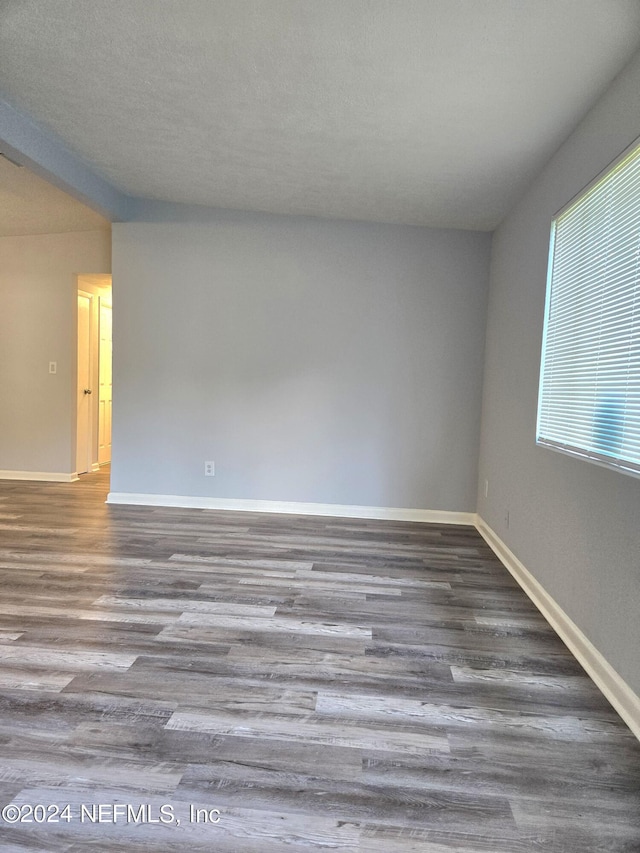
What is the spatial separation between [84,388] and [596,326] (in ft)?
16.8

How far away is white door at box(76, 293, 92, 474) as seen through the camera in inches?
211

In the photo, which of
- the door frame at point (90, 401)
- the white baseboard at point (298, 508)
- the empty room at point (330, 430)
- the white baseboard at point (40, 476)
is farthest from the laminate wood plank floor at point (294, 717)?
the door frame at point (90, 401)

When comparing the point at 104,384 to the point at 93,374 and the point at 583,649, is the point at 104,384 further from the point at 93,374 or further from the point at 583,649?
the point at 583,649

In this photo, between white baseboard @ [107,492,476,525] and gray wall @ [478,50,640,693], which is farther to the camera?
white baseboard @ [107,492,476,525]

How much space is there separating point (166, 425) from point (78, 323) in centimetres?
184

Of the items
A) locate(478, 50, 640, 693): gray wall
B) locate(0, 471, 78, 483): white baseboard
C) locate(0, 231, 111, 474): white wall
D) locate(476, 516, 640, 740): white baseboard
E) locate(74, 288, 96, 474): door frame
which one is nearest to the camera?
locate(476, 516, 640, 740): white baseboard

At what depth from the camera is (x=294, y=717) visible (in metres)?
1.65

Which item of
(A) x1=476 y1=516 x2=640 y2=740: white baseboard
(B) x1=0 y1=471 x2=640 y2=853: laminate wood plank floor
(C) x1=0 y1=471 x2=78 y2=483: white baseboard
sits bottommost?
(C) x1=0 y1=471 x2=78 y2=483: white baseboard

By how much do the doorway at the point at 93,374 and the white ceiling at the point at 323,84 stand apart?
224 cm

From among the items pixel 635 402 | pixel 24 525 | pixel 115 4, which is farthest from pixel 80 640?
pixel 115 4

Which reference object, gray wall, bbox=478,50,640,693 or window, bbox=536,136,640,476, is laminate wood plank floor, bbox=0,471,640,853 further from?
window, bbox=536,136,640,476

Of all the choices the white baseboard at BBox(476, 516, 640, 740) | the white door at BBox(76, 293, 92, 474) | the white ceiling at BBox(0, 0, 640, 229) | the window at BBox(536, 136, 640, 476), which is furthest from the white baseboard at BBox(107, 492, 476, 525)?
the white ceiling at BBox(0, 0, 640, 229)

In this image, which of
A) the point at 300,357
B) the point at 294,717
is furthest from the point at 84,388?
the point at 294,717

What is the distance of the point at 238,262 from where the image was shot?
166 inches
